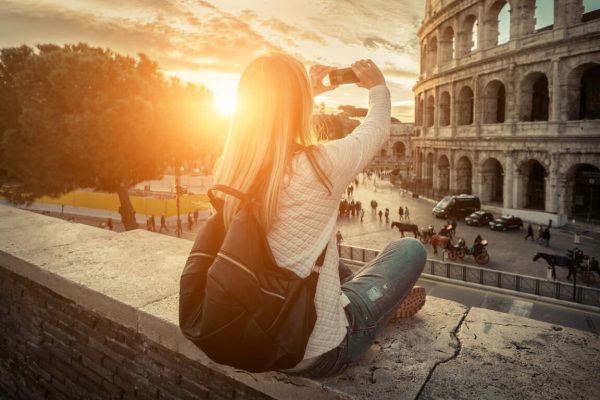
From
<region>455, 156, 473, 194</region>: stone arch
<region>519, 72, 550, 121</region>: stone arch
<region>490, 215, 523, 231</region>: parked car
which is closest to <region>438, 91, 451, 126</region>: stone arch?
<region>455, 156, 473, 194</region>: stone arch

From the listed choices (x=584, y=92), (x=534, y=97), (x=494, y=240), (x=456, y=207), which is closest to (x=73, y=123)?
(x=494, y=240)

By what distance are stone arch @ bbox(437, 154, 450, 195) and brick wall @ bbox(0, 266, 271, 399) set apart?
105 feet

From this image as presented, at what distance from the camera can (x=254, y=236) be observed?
1538mm

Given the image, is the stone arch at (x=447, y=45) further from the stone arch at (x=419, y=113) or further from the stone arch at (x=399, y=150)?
the stone arch at (x=399, y=150)

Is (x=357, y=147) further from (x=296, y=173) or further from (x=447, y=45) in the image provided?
(x=447, y=45)

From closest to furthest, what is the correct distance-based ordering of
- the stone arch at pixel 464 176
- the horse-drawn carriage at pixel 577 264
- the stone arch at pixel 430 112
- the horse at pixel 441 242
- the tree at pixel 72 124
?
the horse-drawn carriage at pixel 577 264 → the horse at pixel 441 242 → the tree at pixel 72 124 → the stone arch at pixel 464 176 → the stone arch at pixel 430 112

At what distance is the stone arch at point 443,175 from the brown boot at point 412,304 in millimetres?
31818

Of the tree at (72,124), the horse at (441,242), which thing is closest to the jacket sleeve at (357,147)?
the horse at (441,242)

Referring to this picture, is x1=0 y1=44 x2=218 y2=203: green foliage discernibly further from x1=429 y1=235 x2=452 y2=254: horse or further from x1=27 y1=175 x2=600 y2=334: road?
x1=429 y1=235 x2=452 y2=254: horse

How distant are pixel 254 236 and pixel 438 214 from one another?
84.6ft

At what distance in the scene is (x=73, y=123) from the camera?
55.5 ft

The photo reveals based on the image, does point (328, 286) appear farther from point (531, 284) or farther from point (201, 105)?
point (201, 105)

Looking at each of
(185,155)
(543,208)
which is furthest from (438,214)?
(185,155)

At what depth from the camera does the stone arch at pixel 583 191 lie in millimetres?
23125
